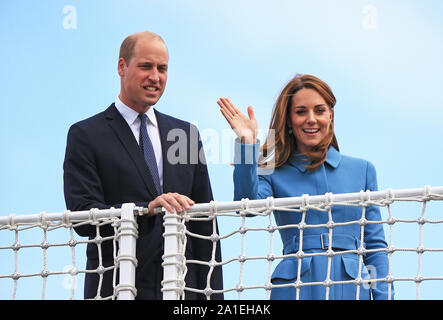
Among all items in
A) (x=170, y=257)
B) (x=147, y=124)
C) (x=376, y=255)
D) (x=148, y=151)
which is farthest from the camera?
(x=147, y=124)

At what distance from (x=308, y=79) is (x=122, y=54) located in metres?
1.08

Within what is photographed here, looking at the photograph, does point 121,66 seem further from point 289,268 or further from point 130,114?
point 289,268

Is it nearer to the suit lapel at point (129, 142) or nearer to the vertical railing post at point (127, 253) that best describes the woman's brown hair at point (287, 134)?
the suit lapel at point (129, 142)

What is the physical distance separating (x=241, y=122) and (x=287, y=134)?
0.55 m

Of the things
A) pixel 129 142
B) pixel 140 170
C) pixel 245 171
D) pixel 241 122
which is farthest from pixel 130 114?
pixel 245 171

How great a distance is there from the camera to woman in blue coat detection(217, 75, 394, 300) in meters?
6.43

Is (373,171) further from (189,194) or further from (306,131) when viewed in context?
(189,194)

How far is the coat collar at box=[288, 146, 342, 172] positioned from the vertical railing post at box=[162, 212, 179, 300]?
1.02 meters

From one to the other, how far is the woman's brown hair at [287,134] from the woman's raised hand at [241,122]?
0.46 metres

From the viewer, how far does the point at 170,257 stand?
20.1 ft

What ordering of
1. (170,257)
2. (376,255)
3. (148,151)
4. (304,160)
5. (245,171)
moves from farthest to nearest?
1. (304,160)
2. (148,151)
3. (376,255)
4. (245,171)
5. (170,257)
